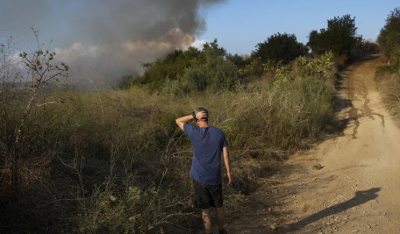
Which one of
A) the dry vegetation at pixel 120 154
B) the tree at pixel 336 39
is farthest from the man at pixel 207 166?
the tree at pixel 336 39

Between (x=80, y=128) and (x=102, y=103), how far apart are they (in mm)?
1675

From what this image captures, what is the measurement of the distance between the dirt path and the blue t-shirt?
40.9 inches

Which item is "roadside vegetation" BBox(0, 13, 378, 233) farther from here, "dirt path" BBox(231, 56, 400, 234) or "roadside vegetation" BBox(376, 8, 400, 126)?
"roadside vegetation" BBox(376, 8, 400, 126)

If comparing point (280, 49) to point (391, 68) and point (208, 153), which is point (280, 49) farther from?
point (208, 153)

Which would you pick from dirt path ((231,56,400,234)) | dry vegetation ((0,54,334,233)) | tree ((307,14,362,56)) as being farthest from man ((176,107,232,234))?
tree ((307,14,362,56))

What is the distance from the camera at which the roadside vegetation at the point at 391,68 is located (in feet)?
46.0

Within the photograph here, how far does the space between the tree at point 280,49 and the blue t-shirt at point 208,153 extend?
63.2ft

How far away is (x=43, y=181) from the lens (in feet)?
15.5

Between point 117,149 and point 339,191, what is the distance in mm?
3899

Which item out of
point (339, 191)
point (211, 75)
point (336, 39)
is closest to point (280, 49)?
point (336, 39)

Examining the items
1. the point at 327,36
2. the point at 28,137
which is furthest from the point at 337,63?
the point at 28,137

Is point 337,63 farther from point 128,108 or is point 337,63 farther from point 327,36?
point 128,108

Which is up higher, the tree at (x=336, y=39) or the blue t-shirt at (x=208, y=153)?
the tree at (x=336, y=39)

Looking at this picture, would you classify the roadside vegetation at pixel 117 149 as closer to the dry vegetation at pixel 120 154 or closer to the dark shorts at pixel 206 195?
the dry vegetation at pixel 120 154
